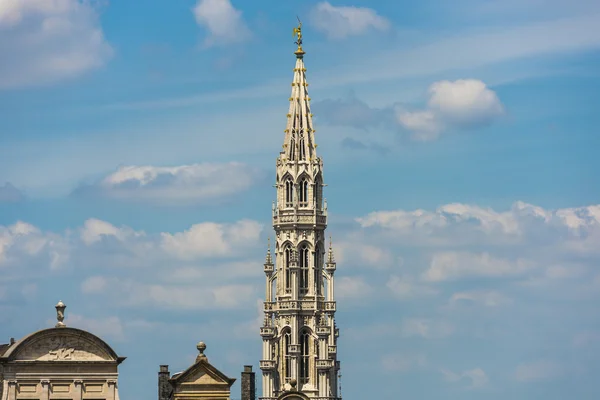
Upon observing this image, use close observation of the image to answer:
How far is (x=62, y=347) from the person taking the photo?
98.7 metres

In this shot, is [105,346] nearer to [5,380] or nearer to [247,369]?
[5,380]

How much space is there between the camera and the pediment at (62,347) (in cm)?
9825

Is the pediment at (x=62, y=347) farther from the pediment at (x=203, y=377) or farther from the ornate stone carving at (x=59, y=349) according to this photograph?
the pediment at (x=203, y=377)

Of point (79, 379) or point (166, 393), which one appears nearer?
point (79, 379)

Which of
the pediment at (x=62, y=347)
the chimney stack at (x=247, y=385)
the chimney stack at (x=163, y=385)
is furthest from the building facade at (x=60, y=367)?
the chimney stack at (x=247, y=385)

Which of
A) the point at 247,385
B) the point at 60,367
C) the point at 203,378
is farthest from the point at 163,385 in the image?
the point at 60,367

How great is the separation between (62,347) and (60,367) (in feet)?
2.87

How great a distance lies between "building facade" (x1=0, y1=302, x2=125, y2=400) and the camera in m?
98.2

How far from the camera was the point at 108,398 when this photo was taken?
325 ft

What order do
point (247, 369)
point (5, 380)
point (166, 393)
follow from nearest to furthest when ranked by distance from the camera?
point (5, 380)
point (166, 393)
point (247, 369)

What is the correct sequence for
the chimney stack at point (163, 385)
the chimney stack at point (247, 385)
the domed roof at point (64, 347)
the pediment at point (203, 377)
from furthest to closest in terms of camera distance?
the chimney stack at point (247, 385)
the chimney stack at point (163, 385)
the pediment at point (203, 377)
the domed roof at point (64, 347)

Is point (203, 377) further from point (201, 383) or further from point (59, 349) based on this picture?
point (59, 349)

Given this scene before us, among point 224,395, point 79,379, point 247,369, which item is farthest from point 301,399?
point 247,369

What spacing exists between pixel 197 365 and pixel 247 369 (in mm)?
29697
